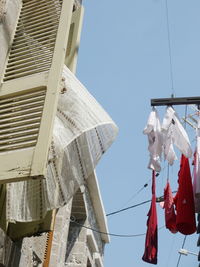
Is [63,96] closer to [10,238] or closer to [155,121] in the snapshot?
[10,238]

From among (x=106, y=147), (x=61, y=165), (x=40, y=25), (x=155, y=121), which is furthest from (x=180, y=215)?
(x=40, y=25)

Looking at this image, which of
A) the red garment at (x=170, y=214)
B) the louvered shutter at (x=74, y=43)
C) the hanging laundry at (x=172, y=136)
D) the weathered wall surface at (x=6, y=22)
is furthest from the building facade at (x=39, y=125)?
the hanging laundry at (x=172, y=136)

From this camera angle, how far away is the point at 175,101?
580cm

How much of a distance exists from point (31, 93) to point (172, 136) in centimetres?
290

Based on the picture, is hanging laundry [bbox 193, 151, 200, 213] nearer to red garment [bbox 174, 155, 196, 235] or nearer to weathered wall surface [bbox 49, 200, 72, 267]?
red garment [bbox 174, 155, 196, 235]

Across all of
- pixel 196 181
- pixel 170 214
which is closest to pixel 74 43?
pixel 196 181

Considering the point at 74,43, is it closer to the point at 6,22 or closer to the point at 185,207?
the point at 6,22

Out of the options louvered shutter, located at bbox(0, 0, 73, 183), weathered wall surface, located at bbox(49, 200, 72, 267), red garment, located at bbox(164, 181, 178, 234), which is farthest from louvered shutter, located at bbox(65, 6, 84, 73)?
weathered wall surface, located at bbox(49, 200, 72, 267)

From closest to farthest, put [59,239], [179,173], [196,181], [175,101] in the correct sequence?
[196,181] → [179,173] → [175,101] → [59,239]

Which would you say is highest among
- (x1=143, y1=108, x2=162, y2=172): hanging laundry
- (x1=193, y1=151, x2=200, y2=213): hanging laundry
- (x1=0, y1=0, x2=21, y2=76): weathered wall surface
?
(x1=0, y1=0, x2=21, y2=76): weathered wall surface

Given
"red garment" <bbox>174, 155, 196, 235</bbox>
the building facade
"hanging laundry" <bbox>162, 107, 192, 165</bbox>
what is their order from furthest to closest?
"hanging laundry" <bbox>162, 107, 192, 165</bbox> < "red garment" <bbox>174, 155, 196, 235</bbox> < the building facade

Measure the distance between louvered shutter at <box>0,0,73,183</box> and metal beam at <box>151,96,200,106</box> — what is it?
2303 mm

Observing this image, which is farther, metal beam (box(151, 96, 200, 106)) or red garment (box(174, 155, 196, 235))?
metal beam (box(151, 96, 200, 106))

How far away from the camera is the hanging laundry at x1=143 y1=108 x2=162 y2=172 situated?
538 cm
